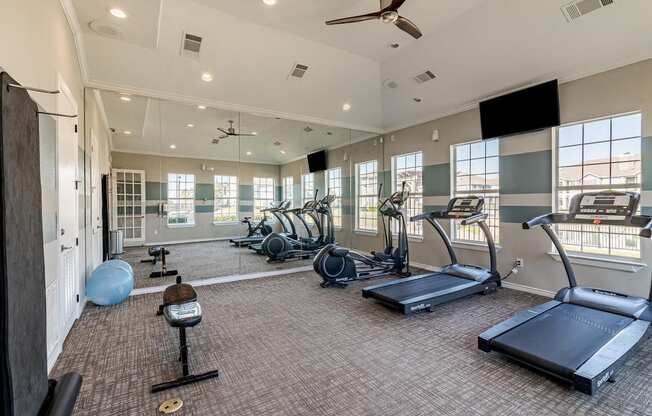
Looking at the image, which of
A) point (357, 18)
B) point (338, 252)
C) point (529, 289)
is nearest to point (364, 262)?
point (338, 252)

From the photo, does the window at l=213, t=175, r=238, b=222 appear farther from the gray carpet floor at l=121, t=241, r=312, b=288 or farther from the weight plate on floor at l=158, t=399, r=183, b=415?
the weight plate on floor at l=158, t=399, r=183, b=415

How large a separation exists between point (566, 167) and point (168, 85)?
623 centimetres

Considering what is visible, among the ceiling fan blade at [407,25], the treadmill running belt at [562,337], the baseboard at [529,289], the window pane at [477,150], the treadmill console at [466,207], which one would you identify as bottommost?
the baseboard at [529,289]

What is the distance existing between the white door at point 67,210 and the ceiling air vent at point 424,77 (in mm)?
4952

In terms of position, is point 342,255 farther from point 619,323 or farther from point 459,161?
point 619,323

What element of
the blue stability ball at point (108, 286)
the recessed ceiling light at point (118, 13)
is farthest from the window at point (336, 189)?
the recessed ceiling light at point (118, 13)

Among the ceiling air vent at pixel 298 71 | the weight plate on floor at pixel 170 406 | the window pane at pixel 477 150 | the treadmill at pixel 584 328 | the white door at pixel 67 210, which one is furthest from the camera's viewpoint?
Result: the window pane at pixel 477 150

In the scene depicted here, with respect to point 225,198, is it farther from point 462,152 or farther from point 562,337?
point 562,337

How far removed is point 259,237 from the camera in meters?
6.88

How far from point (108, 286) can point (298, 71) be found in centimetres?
431

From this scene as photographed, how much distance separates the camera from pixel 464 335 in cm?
335

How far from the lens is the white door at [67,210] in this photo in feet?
9.92

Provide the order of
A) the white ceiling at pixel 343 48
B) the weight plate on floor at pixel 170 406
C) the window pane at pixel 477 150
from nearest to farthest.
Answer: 1. the weight plate on floor at pixel 170 406
2. the white ceiling at pixel 343 48
3. the window pane at pixel 477 150

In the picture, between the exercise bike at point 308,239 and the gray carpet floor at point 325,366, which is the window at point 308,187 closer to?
the exercise bike at point 308,239
